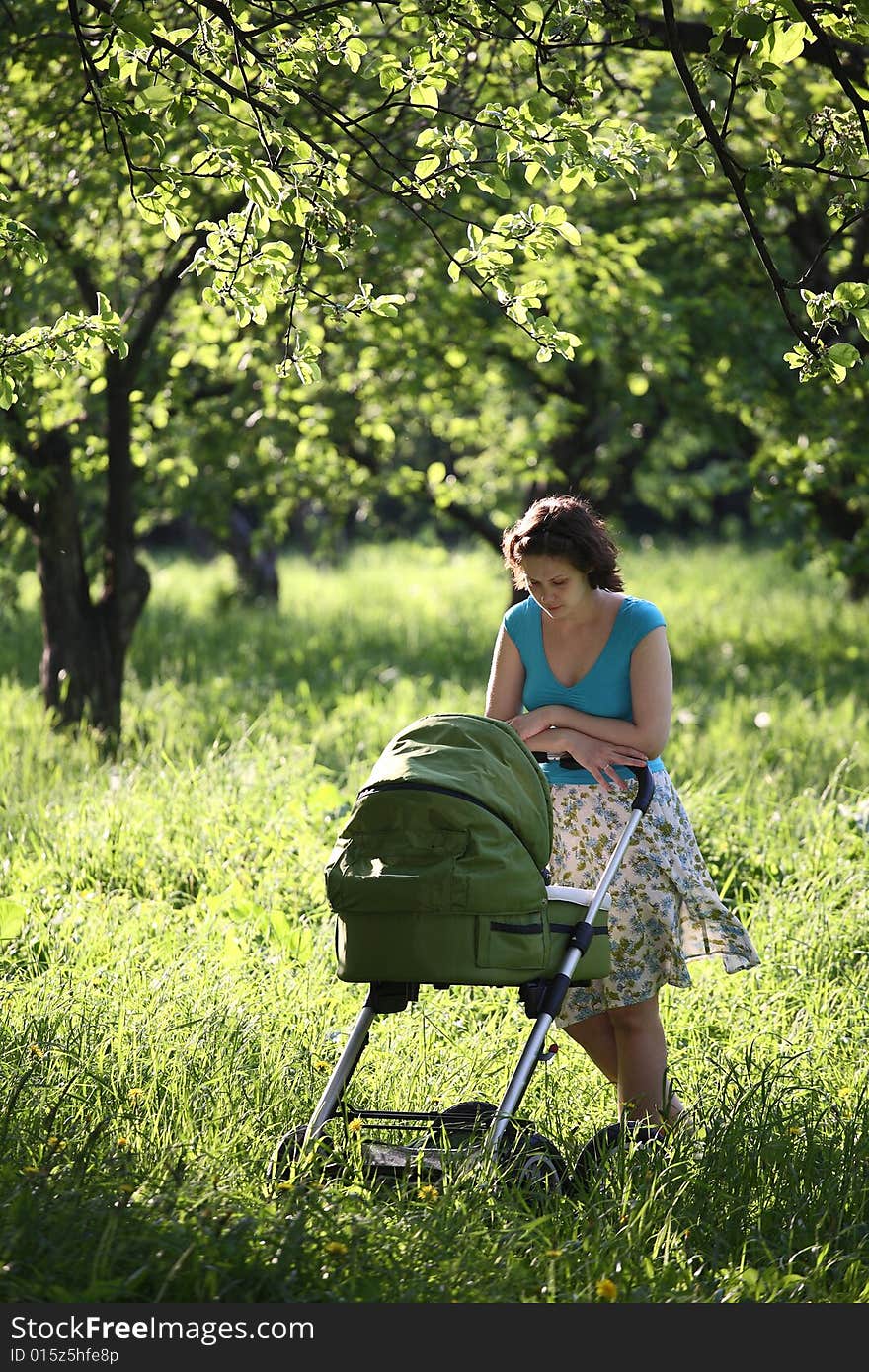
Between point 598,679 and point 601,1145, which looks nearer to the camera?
point 601,1145

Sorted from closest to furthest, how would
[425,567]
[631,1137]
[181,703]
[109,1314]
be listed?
[109,1314] < [631,1137] < [181,703] < [425,567]

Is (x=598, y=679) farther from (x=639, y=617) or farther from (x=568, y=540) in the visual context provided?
(x=568, y=540)

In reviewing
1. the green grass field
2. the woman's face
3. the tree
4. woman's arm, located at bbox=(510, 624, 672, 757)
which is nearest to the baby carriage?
the green grass field

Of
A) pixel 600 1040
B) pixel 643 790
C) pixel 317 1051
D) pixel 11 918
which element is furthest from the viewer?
pixel 11 918

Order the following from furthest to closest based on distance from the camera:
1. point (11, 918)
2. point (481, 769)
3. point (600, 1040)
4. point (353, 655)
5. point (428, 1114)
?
point (353, 655) → point (11, 918) → point (600, 1040) → point (428, 1114) → point (481, 769)

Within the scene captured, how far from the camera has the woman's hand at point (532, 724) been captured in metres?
3.92

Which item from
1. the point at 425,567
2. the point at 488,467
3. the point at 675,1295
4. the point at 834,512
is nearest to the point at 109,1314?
the point at 675,1295

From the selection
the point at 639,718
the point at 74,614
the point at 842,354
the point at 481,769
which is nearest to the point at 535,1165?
the point at 481,769

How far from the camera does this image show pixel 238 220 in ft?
13.1

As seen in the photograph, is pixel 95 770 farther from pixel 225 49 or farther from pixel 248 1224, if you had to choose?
pixel 248 1224

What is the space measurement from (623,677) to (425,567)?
2075 cm

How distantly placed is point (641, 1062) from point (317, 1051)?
1.01 m

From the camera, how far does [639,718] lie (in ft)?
12.9

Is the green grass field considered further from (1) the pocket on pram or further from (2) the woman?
(1) the pocket on pram
